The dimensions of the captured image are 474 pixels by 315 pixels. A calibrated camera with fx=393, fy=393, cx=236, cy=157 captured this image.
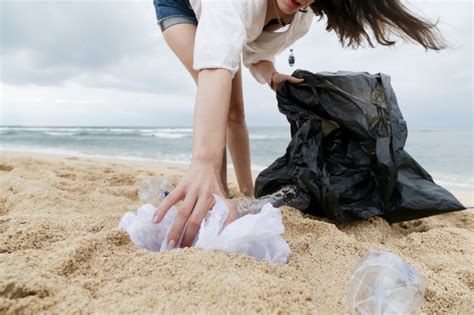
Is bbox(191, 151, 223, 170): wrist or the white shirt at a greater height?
the white shirt

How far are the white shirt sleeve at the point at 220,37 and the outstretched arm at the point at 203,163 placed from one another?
29mm

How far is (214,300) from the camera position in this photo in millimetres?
708

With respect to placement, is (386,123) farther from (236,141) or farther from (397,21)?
(236,141)

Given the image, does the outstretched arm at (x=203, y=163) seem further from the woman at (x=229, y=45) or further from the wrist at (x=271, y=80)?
the wrist at (x=271, y=80)

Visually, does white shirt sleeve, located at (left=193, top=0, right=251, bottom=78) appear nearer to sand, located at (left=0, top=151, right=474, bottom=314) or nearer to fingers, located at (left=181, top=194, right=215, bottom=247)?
fingers, located at (left=181, top=194, right=215, bottom=247)

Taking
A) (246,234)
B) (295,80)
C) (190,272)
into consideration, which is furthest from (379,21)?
(190,272)

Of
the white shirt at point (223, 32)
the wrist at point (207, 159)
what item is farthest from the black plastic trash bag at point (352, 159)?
the wrist at point (207, 159)

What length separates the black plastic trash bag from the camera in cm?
158

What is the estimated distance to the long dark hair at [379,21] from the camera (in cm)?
158

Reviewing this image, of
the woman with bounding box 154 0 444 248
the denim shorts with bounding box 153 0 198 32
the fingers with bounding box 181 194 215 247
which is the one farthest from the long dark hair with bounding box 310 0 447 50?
the fingers with bounding box 181 194 215 247

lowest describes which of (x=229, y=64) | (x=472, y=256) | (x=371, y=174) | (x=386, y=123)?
(x=472, y=256)

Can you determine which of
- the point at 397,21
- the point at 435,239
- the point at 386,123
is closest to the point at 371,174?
the point at 386,123

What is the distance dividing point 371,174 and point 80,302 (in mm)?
1244

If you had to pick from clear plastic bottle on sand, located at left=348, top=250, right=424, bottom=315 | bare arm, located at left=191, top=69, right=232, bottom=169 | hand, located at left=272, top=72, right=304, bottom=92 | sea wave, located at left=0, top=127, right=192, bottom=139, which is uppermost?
hand, located at left=272, top=72, right=304, bottom=92
